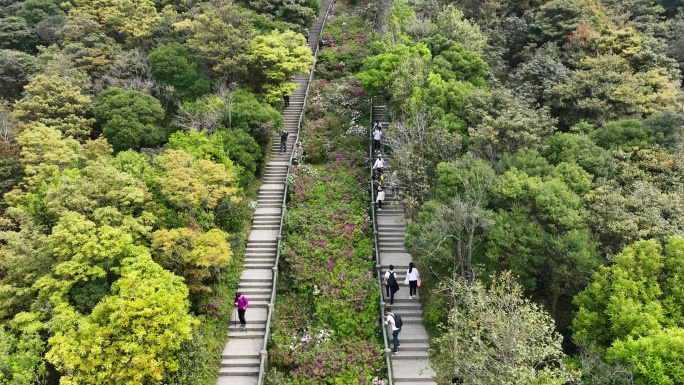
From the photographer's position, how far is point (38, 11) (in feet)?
137

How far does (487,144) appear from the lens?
2020 centimetres

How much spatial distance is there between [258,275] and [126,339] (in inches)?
297

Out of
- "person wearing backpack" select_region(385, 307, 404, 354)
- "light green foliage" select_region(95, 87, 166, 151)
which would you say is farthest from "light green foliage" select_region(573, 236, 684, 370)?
"light green foliage" select_region(95, 87, 166, 151)

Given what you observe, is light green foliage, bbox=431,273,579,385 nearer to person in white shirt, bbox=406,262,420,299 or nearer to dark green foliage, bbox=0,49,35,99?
person in white shirt, bbox=406,262,420,299

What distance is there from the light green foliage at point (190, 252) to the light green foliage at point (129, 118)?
1040 centimetres

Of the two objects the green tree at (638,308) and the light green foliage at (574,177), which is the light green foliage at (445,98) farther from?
the green tree at (638,308)

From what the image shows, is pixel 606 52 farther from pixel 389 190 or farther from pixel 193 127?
pixel 193 127

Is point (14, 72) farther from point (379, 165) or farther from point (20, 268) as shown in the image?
point (379, 165)

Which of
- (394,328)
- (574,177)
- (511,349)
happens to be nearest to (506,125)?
(574,177)

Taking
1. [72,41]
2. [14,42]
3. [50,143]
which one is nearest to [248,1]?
[72,41]

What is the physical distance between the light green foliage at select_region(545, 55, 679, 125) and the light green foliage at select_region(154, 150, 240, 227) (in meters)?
18.3

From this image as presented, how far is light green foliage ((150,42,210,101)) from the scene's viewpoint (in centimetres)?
2872

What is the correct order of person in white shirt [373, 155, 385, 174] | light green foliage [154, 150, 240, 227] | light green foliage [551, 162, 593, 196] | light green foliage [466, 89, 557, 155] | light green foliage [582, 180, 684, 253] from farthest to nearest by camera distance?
person in white shirt [373, 155, 385, 174] → light green foliage [466, 89, 557, 155] → light green foliage [154, 150, 240, 227] → light green foliage [551, 162, 593, 196] → light green foliage [582, 180, 684, 253]

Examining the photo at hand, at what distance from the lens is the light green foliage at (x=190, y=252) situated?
16438mm
